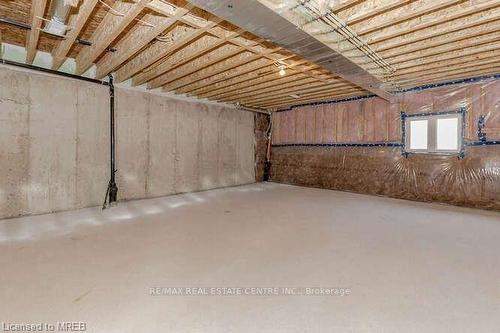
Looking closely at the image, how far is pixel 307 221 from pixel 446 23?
2.72 metres

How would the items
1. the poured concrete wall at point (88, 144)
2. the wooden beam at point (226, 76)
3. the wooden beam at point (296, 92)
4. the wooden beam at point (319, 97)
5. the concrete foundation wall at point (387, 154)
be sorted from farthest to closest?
the wooden beam at point (319, 97) → the wooden beam at point (296, 92) → the concrete foundation wall at point (387, 154) → the wooden beam at point (226, 76) → the poured concrete wall at point (88, 144)

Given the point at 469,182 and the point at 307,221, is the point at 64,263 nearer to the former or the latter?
the point at 307,221

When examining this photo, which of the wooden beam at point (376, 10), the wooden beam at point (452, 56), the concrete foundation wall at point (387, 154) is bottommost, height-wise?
the concrete foundation wall at point (387, 154)

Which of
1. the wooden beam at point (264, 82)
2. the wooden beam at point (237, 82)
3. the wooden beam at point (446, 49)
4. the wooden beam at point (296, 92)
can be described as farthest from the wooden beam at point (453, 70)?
the wooden beam at point (237, 82)

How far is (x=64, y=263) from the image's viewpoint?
85.8 inches

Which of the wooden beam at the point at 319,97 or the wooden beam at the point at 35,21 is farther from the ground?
the wooden beam at the point at 319,97

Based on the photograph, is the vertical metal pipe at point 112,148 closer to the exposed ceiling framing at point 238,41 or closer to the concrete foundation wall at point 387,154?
the exposed ceiling framing at point 238,41

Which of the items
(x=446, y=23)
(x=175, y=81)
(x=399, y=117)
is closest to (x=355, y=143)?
(x=399, y=117)

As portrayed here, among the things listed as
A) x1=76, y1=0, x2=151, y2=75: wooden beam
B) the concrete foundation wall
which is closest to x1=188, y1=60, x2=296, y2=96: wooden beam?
x1=76, y1=0, x2=151, y2=75: wooden beam

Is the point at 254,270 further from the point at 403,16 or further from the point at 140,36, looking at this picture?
the point at 140,36

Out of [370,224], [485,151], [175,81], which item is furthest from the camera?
[175,81]

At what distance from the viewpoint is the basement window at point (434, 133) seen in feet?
15.5

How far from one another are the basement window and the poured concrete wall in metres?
4.29

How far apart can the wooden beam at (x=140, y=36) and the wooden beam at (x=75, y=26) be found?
54 centimetres
